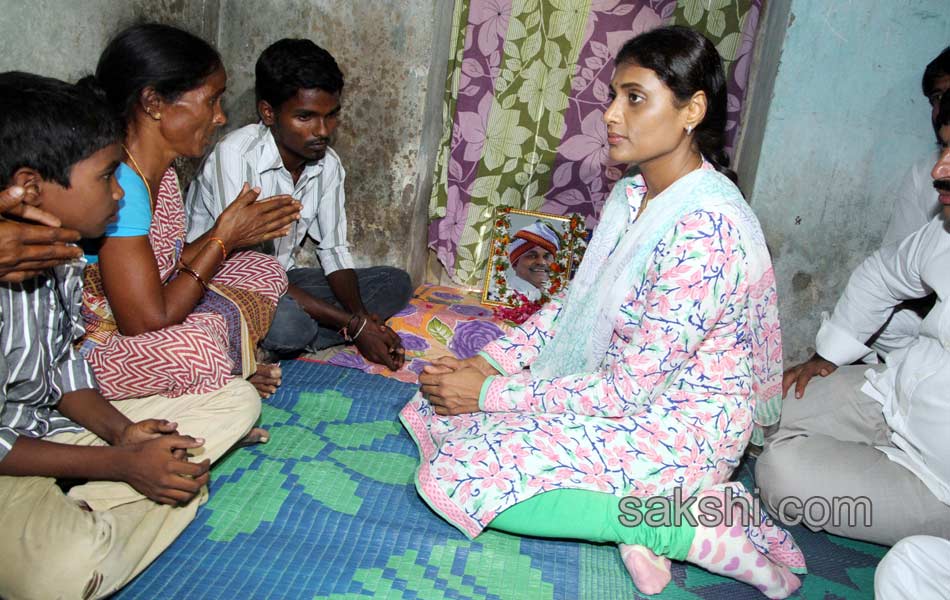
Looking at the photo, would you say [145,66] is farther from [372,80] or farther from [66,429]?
[372,80]

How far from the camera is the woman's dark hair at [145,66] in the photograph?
7.51 feet

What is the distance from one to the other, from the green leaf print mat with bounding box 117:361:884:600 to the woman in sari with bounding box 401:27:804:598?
0.08 metres

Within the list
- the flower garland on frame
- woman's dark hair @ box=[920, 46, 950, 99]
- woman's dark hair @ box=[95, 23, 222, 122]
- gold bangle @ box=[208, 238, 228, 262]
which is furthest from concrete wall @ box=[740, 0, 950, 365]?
woman's dark hair @ box=[95, 23, 222, 122]

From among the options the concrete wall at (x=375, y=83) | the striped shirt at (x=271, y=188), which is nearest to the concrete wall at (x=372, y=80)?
the concrete wall at (x=375, y=83)

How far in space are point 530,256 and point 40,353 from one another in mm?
2744

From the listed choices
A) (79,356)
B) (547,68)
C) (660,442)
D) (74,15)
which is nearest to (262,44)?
(74,15)

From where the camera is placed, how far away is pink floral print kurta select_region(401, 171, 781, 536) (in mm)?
1972

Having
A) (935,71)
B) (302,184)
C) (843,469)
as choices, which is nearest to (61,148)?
(302,184)

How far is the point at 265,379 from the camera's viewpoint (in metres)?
2.77

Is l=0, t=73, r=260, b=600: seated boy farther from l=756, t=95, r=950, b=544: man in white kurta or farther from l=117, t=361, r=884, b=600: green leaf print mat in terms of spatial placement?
l=756, t=95, r=950, b=544: man in white kurta

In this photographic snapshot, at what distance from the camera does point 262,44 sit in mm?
3705

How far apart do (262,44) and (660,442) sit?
284 cm

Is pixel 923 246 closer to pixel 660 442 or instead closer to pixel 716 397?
pixel 716 397

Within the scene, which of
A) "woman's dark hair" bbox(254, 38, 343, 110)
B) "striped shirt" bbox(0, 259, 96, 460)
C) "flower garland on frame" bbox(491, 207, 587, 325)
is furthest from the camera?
"flower garland on frame" bbox(491, 207, 587, 325)
